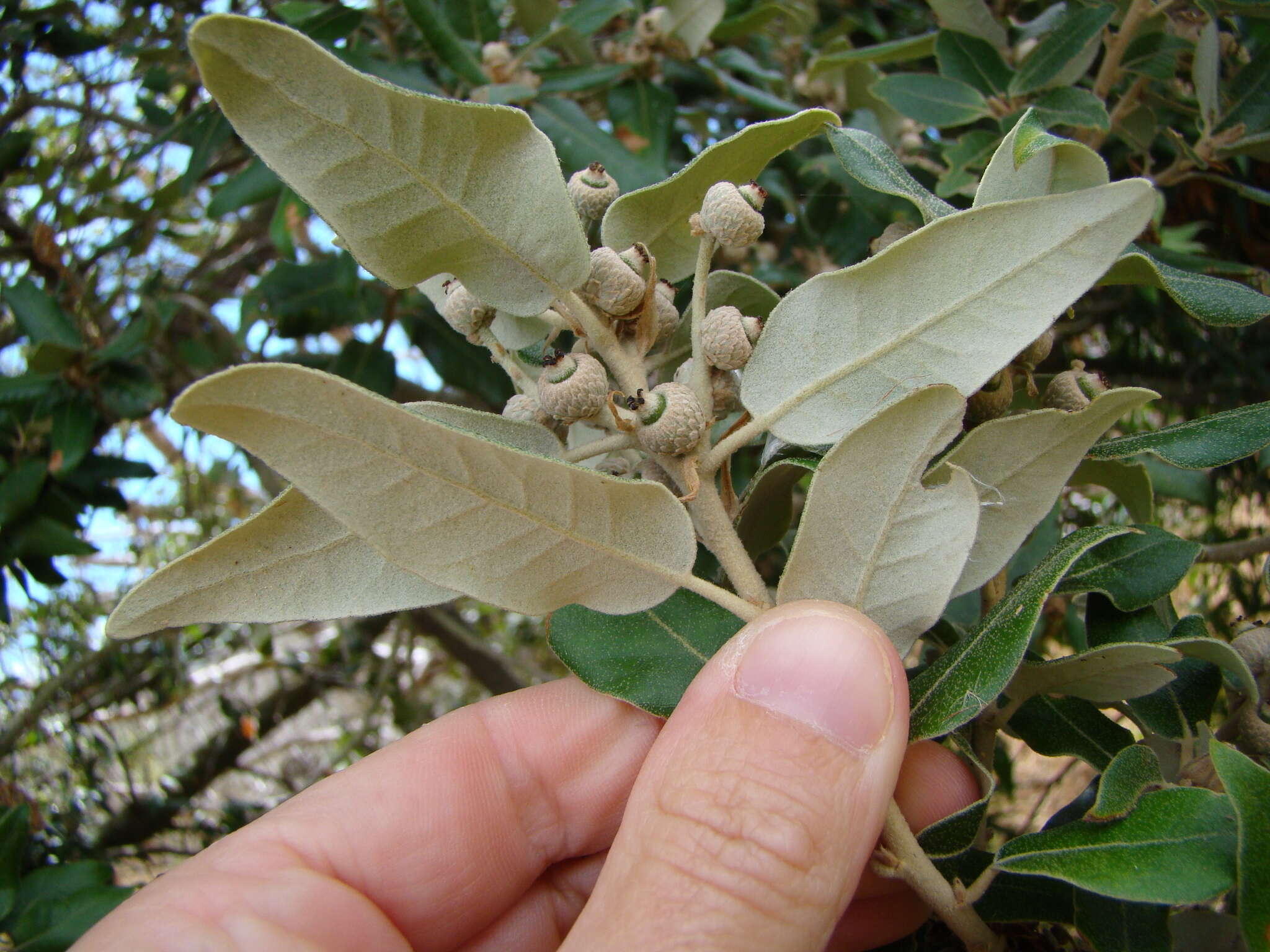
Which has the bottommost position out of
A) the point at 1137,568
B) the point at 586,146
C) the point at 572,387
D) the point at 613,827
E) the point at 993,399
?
the point at 613,827

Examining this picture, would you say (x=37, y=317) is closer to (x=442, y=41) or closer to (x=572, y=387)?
(x=442, y=41)

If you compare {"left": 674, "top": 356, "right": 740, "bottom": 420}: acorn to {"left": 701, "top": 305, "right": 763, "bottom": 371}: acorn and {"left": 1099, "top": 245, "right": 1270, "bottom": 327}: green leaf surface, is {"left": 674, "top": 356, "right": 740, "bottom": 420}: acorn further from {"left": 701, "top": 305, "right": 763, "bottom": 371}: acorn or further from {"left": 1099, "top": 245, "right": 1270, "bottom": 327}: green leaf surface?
{"left": 1099, "top": 245, "right": 1270, "bottom": 327}: green leaf surface

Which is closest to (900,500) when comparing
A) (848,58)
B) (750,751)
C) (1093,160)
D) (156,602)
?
(750,751)

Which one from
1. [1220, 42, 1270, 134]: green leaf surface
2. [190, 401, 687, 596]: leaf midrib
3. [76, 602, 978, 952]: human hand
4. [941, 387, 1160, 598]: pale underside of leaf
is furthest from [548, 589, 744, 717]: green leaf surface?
[1220, 42, 1270, 134]: green leaf surface

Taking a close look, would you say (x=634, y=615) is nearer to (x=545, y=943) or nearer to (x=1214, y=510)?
(x=545, y=943)

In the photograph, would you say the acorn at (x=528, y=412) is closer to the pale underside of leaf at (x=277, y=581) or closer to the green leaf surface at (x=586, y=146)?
the pale underside of leaf at (x=277, y=581)

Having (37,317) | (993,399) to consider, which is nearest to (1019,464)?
(993,399)
